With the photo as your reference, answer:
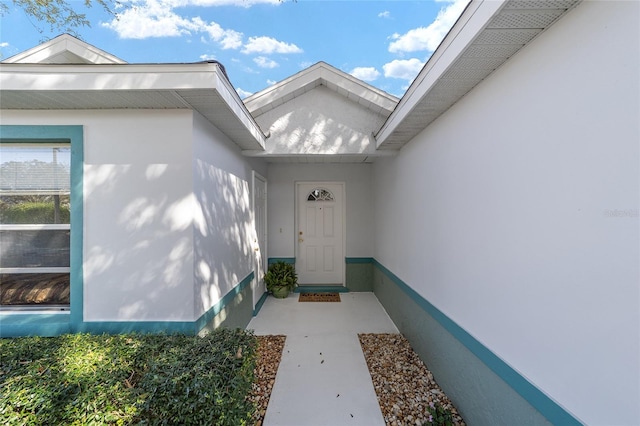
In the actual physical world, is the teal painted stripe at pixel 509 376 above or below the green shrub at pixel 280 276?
above

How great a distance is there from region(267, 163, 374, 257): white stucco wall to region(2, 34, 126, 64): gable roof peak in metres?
3.36

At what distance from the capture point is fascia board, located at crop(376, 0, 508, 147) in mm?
1400

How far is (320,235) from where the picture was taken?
232 inches

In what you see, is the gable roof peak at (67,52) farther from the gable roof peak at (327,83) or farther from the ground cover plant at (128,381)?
the ground cover plant at (128,381)

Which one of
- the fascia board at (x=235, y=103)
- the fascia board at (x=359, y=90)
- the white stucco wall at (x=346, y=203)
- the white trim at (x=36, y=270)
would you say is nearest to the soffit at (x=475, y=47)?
the fascia board at (x=359, y=90)

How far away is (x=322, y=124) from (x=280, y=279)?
3162 millimetres

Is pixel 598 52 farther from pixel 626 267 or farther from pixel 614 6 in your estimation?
pixel 626 267

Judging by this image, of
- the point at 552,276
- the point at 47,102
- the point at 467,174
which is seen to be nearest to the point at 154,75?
the point at 47,102

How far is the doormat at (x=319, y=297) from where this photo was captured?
5.18 m

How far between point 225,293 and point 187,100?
205 cm

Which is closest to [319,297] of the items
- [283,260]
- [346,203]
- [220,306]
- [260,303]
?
[283,260]

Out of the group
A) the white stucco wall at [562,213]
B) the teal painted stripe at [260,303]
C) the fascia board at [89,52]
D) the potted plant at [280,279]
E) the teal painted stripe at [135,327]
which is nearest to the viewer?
the white stucco wall at [562,213]

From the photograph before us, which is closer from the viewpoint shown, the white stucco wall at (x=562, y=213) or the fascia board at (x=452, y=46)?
the white stucco wall at (x=562, y=213)

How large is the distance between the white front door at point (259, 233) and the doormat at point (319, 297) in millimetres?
812
